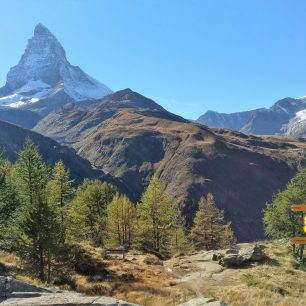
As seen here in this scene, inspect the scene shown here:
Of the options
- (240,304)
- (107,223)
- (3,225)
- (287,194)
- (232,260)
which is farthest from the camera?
(107,223)

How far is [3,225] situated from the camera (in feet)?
134

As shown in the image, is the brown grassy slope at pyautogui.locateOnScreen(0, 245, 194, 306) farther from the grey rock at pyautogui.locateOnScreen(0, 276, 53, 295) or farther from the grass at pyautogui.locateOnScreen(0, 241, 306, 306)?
the grey rock at pyautogui.locateOnScreen(0, 276, 53, 295)

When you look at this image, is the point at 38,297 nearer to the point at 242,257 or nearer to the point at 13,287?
the point at 13,287

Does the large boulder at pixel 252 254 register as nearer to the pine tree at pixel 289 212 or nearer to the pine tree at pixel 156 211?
the pine tree at pixel 289 212

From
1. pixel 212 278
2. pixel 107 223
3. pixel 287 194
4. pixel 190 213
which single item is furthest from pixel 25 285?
pixel 190 213

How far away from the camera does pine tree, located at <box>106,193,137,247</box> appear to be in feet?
211

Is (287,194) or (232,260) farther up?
(287,194)

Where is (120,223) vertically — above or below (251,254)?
above

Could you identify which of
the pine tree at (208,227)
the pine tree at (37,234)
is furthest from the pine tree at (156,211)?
the pine tree at (37,234)

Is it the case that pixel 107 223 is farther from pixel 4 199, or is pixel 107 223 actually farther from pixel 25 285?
pixel 25 285

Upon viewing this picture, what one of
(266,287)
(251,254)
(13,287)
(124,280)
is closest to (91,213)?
(251,254)

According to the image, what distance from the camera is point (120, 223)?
212 ft

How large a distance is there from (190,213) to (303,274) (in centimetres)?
15791

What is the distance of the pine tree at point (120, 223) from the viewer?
211 ft
